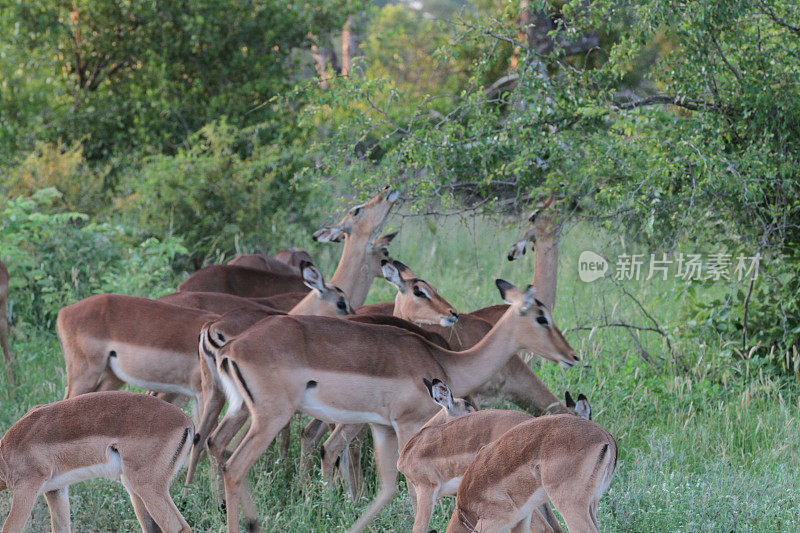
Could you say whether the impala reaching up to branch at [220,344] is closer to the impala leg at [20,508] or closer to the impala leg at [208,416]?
the impala leg at [208,416]

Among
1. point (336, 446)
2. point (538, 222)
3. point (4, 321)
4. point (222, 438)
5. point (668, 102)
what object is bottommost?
point (4, 321)

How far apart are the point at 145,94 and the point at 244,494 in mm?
8122

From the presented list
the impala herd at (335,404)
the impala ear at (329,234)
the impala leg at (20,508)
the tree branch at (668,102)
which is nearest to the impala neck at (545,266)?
the impala herd at (335,404)

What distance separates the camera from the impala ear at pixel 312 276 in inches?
193

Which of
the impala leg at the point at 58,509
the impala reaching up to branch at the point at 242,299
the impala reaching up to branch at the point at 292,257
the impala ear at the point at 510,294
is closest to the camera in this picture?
the impala leg at the point at 58,509

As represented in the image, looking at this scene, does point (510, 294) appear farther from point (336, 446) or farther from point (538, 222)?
point (538, 222)

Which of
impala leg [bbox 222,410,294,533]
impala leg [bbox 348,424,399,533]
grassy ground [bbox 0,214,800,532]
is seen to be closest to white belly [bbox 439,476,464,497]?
grassy ground [bbox 0,214,800,532]

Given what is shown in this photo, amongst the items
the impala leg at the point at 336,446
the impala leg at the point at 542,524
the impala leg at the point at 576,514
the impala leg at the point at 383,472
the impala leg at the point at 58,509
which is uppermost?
the impala leg at the point at 576,514

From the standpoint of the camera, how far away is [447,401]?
3846 mm

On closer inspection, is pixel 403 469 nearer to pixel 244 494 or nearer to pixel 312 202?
pixel 244 494

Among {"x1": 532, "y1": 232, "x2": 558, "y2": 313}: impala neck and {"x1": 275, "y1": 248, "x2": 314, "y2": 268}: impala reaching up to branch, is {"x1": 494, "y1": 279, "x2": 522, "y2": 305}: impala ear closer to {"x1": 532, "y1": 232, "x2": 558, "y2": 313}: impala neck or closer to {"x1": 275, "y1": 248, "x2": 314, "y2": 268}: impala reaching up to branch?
{"x1": 532, "y1": 232, "x2": 558, "y2": 313}: impala neck

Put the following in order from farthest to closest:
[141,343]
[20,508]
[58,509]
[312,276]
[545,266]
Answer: [545,266] → [141,343] → [312,276] → [58,509] → [20,508]

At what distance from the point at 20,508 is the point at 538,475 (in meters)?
1.90

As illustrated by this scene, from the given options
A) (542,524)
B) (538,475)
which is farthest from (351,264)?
(538,475)
